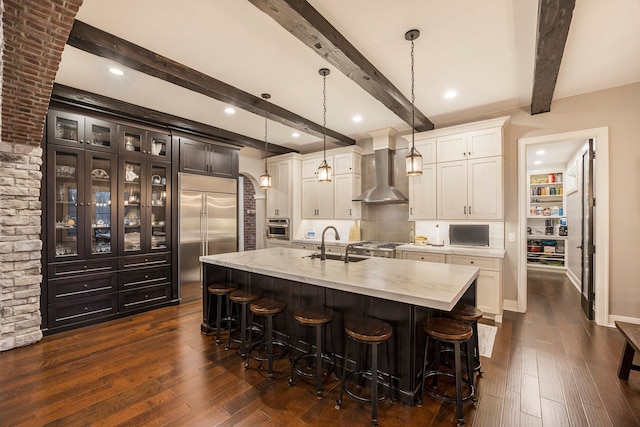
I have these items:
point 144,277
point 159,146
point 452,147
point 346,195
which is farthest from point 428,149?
point 144,277

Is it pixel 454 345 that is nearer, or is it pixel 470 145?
pixel 454 345

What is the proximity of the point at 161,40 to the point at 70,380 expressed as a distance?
3052mm

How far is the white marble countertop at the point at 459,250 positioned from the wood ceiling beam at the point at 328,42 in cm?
214

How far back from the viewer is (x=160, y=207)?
15.1 feet

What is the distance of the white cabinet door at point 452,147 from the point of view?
4359 mm

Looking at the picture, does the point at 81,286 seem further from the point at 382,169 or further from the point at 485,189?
the point at 485,189

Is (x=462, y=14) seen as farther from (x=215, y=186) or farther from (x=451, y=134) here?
(x=215, y=186)

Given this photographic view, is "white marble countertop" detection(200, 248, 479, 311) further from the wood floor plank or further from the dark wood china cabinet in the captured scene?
the dark wood china cabinet

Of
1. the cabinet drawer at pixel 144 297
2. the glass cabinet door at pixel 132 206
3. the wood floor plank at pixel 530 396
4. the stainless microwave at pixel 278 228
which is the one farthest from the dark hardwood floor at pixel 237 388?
the stainless microwave at pixel 278 228

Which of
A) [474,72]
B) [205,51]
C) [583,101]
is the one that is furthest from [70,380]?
[583,101]

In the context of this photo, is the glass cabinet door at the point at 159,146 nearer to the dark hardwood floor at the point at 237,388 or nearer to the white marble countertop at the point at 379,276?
the white marble countertop at the point at 379,276

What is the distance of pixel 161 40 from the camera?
2588 mm

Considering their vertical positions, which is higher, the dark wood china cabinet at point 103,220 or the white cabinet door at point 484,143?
the white cabinet door at point 484,143

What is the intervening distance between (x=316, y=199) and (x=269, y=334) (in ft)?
12.4
